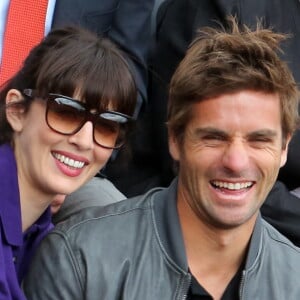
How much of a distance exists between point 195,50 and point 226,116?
0.24 metres

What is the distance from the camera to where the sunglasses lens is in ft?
7.55

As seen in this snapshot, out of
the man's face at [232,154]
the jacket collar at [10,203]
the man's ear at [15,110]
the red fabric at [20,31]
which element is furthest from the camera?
the red fabric at [20,31]

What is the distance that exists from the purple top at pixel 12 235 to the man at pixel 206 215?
2.6 inches

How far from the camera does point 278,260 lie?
2314 mm

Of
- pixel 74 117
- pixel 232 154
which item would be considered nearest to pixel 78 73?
pixel 74 117

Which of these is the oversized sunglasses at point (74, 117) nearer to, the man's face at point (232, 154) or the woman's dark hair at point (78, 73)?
the woman's dark hair at point (78, 73)

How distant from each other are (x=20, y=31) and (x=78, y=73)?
2.48ft

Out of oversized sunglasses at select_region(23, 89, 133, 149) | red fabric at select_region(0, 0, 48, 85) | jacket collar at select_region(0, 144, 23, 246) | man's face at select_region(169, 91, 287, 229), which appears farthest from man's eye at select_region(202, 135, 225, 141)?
red fabric at select_region(0, 0, 48, 85)

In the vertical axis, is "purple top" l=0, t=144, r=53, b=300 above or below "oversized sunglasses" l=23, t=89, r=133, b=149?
below

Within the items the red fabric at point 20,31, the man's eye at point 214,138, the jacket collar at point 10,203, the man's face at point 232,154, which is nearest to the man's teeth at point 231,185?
the man's face at point 232,154

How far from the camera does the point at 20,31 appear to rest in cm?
303

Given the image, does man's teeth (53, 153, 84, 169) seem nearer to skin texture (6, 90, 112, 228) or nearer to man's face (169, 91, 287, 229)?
skin texture (6, 90, 112, 228)

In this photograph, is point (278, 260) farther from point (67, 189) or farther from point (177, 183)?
point (67, 189)

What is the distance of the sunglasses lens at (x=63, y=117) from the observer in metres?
2.30
